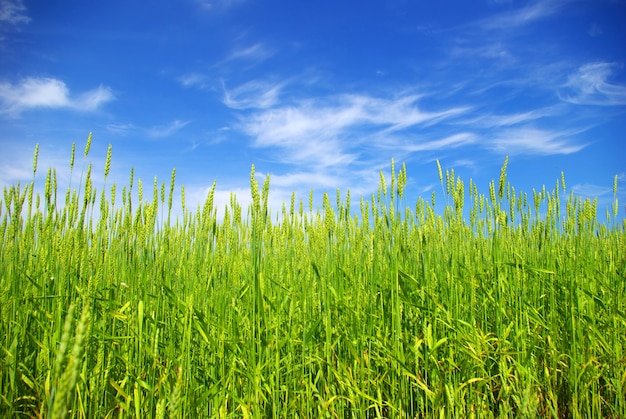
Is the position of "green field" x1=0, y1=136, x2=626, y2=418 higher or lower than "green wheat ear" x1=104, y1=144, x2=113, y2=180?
lower

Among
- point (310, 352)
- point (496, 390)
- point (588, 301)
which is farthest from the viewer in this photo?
point (588, 301)

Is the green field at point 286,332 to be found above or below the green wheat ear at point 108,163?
below

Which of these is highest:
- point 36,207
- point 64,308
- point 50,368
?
point 36,207

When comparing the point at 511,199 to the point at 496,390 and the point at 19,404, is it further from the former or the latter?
the point at 19,404

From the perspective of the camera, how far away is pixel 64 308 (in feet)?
6.56

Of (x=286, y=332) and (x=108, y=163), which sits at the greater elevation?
(x=108, y=163)

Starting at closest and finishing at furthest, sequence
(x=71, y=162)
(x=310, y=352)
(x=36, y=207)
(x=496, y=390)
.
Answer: (x=310, y=352), (x=71, y=162), (x=496, y=390), (x=36, y=207)

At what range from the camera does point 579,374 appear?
2.11 metres

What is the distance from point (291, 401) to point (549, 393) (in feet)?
4.13

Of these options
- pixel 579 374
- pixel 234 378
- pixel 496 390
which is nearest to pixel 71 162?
pixel 234 378

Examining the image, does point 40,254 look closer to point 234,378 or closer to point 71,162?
point 71,162

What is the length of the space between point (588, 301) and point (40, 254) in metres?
3.34

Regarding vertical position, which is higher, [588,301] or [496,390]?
[588,301]

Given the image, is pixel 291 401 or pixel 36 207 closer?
pixel 291 401
